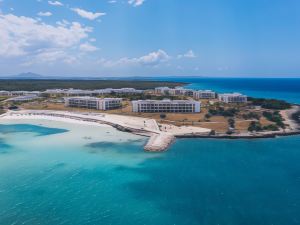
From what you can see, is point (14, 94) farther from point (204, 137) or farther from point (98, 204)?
point (98, 204)

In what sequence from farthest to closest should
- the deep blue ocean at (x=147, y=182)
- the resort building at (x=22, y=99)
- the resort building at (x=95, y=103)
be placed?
the resort building at (x=22, y=99) → the resort building at (x=95, y=103) → the deep blue ocean at (x=147, y=182)

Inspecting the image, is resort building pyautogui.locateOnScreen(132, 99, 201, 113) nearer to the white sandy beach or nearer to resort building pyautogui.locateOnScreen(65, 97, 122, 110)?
the white sandy beach

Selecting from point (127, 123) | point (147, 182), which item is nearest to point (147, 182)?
point (147, 182)

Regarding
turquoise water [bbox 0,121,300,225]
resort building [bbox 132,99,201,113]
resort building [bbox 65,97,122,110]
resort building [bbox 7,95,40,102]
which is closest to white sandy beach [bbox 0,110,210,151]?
turquoise water [bbox 0,121,300,225]

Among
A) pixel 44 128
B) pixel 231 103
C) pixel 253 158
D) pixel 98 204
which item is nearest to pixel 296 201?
pixel 253 158

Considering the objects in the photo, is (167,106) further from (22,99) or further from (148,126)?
(22,99)

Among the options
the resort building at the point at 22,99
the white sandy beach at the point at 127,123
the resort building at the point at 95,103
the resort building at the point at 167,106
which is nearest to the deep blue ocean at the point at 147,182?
the white sandy beach at the point at 127,123

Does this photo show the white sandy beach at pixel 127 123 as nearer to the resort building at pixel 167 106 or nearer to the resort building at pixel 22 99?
the resort building at pixel 167 106
